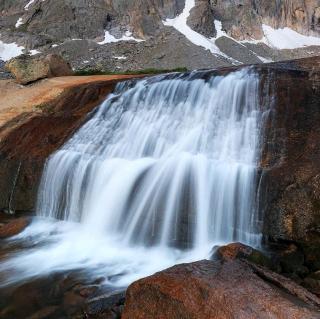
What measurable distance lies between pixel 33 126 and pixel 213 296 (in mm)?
10907

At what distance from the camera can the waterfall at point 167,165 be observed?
8.98 meters

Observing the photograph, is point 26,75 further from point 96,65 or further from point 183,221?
point 96,65

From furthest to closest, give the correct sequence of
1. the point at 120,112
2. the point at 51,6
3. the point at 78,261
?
the point at 51,6, the point at 120,112, the point at 78,261

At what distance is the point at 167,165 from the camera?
1020 cm

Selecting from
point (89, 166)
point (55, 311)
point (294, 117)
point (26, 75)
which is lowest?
point (55, 311)

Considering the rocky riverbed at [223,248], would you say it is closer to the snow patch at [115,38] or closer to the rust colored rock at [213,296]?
the rust colored rock at [213,296]

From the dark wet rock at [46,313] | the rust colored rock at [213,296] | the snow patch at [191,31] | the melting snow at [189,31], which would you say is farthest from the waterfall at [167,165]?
the melting snow at [189,31]

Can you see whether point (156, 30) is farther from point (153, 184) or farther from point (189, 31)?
point (153, 184)

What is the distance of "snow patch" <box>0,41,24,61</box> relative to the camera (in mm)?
83456

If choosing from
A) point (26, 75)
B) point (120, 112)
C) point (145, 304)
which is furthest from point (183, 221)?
point (26, 75)

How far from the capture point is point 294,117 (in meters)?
9.84

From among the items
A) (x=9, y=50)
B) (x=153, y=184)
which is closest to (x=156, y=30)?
(x=9, y=50)

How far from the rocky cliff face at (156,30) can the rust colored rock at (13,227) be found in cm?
6189

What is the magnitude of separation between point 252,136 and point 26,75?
13.0 m
